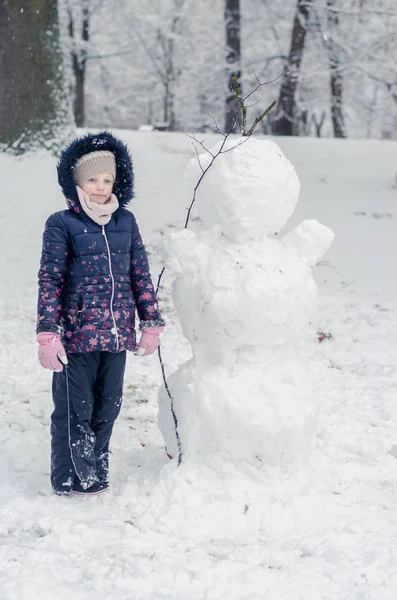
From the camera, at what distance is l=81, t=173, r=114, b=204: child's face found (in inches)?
128

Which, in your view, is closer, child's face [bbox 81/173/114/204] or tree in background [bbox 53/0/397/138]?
child's face [bbox 81/173/114/204]

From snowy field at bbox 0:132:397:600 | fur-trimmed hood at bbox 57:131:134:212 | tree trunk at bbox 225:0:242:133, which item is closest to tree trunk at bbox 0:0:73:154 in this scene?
snowy field at bbox 0:132:397:600

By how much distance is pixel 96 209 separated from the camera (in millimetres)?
3168

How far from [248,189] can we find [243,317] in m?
0.60

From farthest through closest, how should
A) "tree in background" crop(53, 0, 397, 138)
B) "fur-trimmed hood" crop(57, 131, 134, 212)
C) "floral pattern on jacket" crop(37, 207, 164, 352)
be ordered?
1. "tree in background" crop(53, 0, 397, 138)
2. "fur-trimmed hood" crop(57, 131, 134, 212)
3. "floral pattern on jacket" crop(37, 207, 164, 352)

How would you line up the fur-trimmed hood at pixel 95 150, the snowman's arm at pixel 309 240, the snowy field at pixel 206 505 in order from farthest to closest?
1. the snowman's arm at pixel 309 240
2. the fur-trimmed hood at pixel 95 150
3. the snowy field at pixel 206 505

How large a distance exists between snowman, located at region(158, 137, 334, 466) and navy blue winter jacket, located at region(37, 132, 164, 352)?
10.3 inches

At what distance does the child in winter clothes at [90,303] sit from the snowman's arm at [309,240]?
765 mm

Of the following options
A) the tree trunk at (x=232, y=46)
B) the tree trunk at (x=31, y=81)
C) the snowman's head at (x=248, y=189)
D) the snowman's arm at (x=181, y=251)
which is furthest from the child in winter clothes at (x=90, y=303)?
A: the tree trunk at (x=232, y=46)

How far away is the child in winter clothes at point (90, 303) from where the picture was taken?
10.3ft

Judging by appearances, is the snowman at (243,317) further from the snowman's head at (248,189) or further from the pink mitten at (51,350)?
the pink mitten at (51,350)

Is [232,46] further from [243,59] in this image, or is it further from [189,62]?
[189,62]

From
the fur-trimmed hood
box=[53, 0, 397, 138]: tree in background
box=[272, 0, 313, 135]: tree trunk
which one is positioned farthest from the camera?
box=[272, 0, 313, 135]: tree trunk

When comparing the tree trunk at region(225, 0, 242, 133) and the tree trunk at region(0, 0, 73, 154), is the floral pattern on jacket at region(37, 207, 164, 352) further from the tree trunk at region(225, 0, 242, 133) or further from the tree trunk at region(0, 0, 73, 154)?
the tree trunk at region(225, 0, 242, 133)
